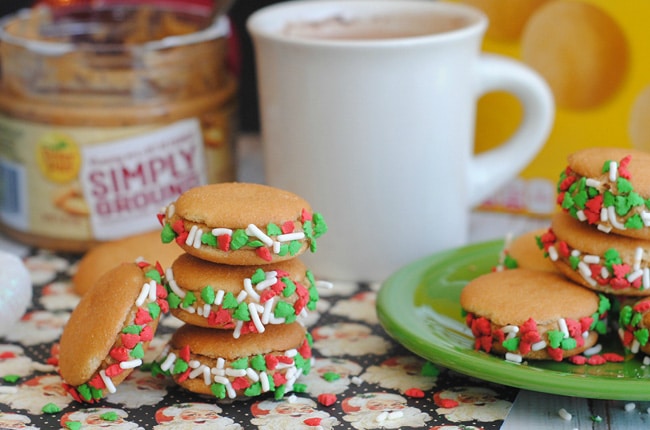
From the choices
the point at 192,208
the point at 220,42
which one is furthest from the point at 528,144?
the point at 192,208

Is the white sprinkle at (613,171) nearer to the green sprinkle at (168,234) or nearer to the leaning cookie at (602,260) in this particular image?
the leaning cookie at (602,260)

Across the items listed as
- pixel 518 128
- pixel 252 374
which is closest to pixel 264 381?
pixel 252 374

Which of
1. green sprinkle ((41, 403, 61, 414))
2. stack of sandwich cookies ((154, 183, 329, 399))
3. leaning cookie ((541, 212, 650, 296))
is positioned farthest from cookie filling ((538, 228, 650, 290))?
green sprinkle ((41, 403, 61, 414))

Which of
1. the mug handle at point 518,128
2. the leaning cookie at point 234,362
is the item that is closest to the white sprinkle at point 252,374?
the leaning cookie at point 234,362

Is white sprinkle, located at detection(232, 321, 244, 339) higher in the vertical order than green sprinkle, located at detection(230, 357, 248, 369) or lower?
higher

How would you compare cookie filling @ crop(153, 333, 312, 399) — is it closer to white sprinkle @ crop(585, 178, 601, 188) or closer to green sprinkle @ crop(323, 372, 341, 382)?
green sprinkle @ crop(323, 372, 341, 382)

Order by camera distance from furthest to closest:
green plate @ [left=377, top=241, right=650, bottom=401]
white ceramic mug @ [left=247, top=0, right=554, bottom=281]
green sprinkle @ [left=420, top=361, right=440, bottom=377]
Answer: white ceramic mug @ [left=247, top=0, right=554, bottom=281] → green sprinkle @ [left=420, top=361, right=440, bottom=377] → green plate @ [left=377, top=241, right=650, bottom=401]

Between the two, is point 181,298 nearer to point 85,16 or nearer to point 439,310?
point 439,310
